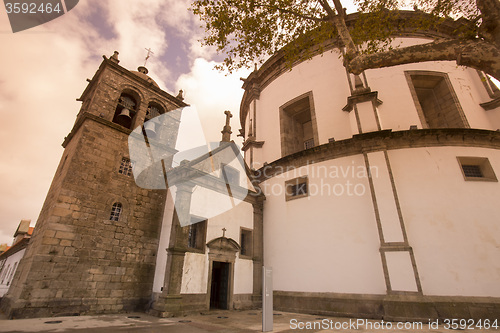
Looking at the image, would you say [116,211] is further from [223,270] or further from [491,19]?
[491,19]

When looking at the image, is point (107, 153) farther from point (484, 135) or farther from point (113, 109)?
point (484, 135)

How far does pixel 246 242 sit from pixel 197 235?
2.87 m

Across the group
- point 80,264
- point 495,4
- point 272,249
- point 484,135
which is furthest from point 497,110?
point 80,264

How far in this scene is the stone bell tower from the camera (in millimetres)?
8117

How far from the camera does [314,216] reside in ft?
34.9

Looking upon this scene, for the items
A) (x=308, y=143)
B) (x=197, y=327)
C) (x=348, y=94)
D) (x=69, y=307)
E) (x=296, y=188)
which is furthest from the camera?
(x=308, y=143)

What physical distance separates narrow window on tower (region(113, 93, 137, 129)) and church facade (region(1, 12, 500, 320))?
10cm

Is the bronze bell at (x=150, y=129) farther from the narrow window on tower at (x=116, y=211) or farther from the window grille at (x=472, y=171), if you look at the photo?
the window grille at (x=472, y=171)

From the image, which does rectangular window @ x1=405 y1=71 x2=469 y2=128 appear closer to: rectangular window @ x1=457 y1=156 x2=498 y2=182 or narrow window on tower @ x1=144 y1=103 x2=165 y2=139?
rectangular window @ x1=457 y1=156 x2=498 y2=182

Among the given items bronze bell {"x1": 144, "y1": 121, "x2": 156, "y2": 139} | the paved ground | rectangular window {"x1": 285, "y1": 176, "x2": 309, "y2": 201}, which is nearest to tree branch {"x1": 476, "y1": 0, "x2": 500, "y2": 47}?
the paved ground

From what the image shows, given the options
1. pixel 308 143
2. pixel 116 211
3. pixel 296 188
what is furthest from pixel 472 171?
pixel 116 211

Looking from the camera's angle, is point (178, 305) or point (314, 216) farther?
point (314, 216)

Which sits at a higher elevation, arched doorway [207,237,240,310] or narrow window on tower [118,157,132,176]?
narrow window on tower [118,157,132,176]

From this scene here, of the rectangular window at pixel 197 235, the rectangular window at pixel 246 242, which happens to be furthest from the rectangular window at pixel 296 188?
the rectangular window at pixel 197 235
